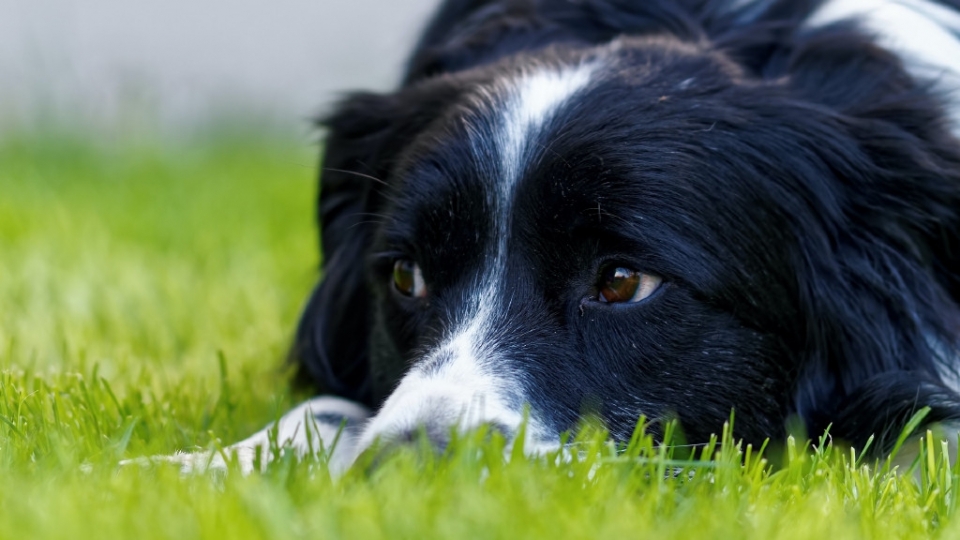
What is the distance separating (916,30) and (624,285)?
143cm

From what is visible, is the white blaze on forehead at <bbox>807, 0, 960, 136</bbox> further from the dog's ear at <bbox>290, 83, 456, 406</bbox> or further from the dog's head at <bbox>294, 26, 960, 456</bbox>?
the dog's ear at <bbox>290, 83, 456, 406</bbox>

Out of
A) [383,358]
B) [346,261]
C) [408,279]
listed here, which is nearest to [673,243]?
[408,279]

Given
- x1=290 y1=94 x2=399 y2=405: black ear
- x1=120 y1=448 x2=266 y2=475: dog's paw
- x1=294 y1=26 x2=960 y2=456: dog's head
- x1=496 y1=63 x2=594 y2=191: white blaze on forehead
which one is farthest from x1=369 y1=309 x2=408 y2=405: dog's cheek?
x1=120 y1=448 x2=266 y2=475: dog's paw

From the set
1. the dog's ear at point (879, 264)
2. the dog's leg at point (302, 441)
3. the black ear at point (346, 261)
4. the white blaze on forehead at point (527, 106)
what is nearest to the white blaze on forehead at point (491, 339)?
the white blaze on forehead at point (527, 106)

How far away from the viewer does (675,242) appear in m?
2.63

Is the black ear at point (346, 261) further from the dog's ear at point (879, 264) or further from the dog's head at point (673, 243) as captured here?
the dog's ear at point (879, 264)

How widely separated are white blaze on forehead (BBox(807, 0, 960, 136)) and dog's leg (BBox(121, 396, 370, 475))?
1.77 m

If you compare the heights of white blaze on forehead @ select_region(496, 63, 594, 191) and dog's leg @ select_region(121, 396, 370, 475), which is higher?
white blaze on forehead @ select_region(496, 63, 594, 191)

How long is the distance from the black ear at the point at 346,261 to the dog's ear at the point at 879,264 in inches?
50.7

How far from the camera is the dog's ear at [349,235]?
3.42m

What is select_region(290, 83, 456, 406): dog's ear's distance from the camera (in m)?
3.42

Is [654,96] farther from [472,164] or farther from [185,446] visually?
[185,446]

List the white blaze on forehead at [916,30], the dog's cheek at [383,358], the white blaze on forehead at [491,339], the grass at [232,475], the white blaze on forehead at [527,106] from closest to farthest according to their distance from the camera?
the grass at [232,475]
the white blaze on forehead at [491,339]
the white blaze on forehead at [527,106]
the dog's cheek at [383,358]
the white blaze on forehead at [916,30]

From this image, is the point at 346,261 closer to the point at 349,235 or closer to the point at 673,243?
the point at 349,235
